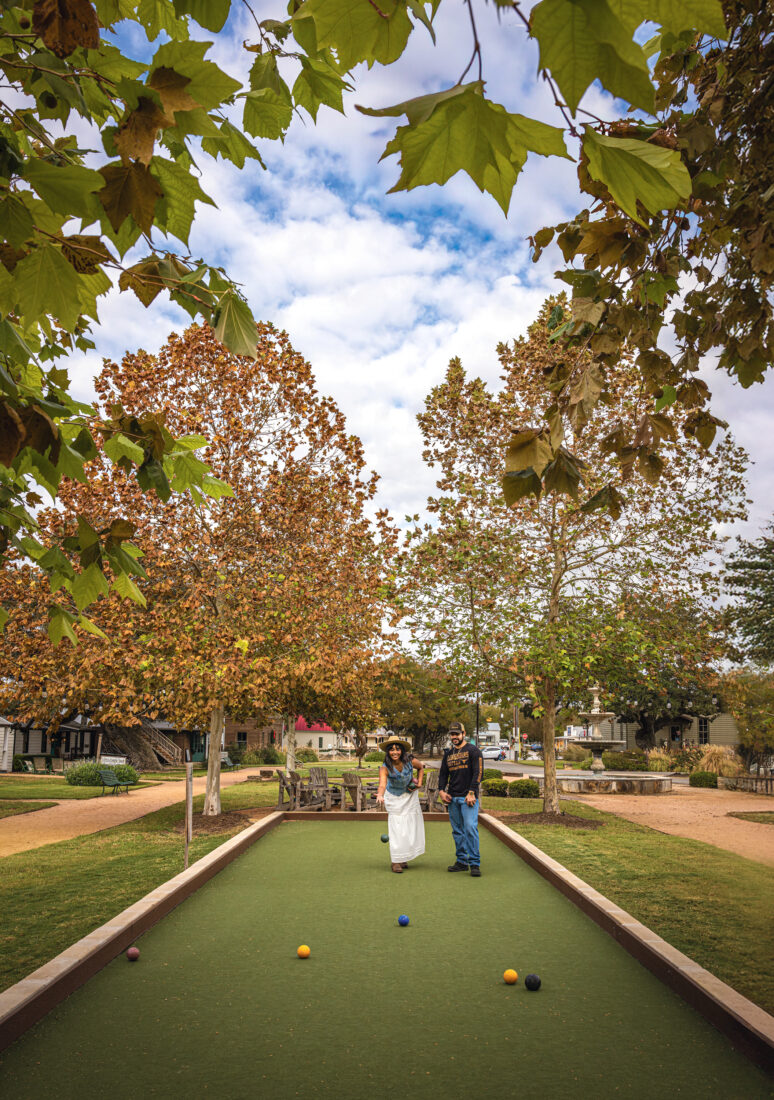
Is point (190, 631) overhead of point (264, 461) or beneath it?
beneath

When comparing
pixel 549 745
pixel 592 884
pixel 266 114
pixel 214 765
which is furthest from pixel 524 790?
pixel 266 114

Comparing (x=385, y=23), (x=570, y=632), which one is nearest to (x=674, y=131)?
(x=385, y=23)

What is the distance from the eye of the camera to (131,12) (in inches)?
133

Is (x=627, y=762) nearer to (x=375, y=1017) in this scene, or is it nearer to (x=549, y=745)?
(x=549, y=745)

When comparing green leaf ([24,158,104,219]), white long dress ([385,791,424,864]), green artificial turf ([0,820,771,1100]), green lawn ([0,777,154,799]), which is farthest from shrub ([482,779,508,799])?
green leaf ([24,158,104,219])

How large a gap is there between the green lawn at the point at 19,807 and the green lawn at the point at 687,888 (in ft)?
46.6

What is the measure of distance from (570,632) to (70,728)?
124 feet

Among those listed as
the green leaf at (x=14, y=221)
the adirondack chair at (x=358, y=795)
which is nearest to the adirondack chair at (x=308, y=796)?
the adirondack chair at (x=358, y=795)

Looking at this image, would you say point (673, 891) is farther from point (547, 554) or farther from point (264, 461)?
point (264, 461)

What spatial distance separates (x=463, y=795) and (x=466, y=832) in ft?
1.61

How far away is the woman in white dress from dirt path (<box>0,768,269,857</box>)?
27.8ft

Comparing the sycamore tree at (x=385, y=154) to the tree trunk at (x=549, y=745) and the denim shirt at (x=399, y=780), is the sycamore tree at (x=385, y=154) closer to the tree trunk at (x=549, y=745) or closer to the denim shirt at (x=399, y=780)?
the denim shirt at (x=399, y=780)

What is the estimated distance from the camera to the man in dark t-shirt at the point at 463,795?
1020cm

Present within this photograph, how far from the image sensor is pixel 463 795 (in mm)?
10430
